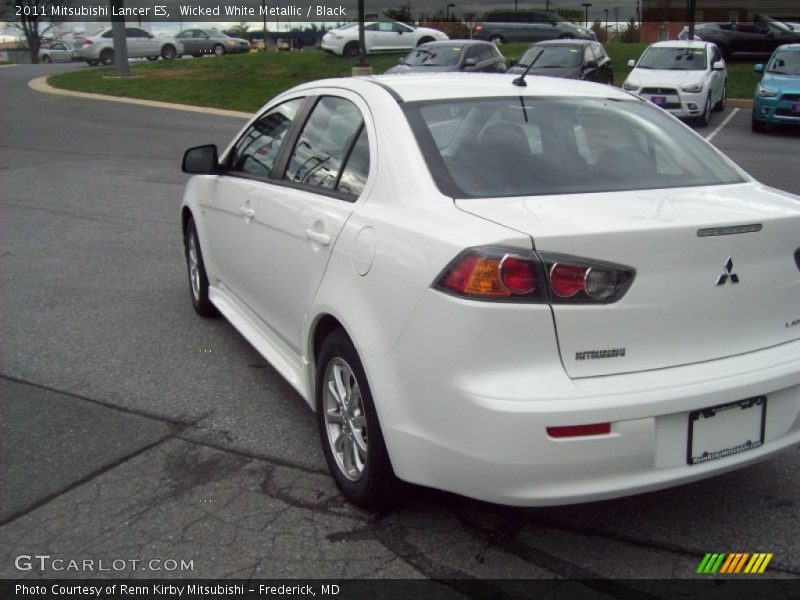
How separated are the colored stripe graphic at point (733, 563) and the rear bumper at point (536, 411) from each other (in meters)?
0.37

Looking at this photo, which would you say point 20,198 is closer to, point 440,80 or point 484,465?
point 440,80

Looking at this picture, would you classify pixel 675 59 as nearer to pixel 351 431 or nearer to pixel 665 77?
pixel 665 77

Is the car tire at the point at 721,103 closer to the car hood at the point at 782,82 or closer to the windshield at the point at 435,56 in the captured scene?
the car hood at the point at 782,82

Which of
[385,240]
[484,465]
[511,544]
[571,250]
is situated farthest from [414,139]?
[511,544]

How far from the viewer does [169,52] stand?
149ft

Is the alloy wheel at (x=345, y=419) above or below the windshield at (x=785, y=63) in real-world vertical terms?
below

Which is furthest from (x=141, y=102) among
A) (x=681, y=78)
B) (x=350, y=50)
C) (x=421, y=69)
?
(x=681, y=78)

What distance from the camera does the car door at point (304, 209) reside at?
150 inches

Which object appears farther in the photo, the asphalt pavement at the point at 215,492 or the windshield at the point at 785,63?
the windshield at the point at 785,63

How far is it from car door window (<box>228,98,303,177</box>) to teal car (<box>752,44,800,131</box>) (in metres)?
15.0

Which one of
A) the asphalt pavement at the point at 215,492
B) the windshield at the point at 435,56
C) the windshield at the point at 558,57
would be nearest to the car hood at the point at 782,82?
the windshield at the point at 558,57

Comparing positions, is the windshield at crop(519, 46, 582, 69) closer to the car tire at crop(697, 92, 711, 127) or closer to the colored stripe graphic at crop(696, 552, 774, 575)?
the car tire at crop(697, 92, 711, 127)

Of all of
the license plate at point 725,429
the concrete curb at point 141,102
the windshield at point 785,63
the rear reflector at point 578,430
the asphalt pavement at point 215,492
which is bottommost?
the concrete curb at point 141,102

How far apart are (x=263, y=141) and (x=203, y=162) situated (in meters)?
0.53
